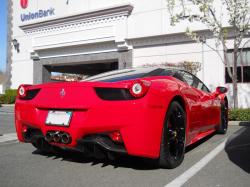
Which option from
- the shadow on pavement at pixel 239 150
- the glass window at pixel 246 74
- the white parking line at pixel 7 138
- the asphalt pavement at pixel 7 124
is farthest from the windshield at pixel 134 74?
the glass window at pixel 246 74

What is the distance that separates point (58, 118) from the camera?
13.4 ft

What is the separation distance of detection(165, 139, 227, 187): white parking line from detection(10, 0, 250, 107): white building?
966cm

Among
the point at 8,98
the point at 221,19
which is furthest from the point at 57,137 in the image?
the point at 8,98

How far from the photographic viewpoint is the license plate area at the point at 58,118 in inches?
157

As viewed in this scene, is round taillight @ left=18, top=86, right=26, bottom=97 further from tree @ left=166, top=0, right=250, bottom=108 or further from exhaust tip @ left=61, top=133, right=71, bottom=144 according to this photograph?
tree @ left=166, top=0, right=250, bottom=108

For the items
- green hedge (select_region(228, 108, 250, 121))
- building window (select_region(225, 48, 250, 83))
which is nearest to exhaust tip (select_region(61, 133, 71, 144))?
green hedge (select_region(228, 108, 250, 121))

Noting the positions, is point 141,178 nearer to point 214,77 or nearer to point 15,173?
point 15,173

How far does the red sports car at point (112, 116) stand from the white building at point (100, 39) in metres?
10.9

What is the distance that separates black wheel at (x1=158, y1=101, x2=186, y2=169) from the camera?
13.3 feet

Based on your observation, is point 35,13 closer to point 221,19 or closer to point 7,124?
point 221,19

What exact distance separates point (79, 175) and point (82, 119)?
1.97ft

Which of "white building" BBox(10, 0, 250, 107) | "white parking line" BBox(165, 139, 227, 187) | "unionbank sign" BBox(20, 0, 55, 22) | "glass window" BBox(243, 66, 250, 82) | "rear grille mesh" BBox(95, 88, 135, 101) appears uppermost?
"unionbank sign" BBox(20, 0, 55, 22)

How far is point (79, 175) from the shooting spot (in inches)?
155

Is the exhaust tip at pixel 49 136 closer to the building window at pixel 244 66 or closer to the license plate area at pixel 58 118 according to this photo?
the license plate area at pixel 58 118
